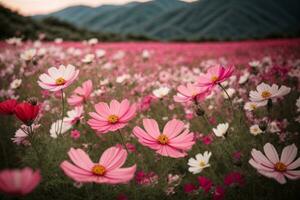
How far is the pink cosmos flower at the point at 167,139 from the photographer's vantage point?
1.12 meters

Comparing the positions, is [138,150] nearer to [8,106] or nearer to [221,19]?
[8,106]

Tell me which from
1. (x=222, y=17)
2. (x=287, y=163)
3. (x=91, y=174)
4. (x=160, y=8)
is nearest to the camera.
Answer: (x=91, y=174)

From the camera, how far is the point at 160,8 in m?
116

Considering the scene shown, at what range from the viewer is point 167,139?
118 centimetres

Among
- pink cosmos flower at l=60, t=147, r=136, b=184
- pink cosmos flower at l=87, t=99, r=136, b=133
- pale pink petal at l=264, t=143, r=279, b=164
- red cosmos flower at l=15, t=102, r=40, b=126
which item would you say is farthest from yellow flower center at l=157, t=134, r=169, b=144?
red cosmos flower at l=15, t=102, r=40, b=126

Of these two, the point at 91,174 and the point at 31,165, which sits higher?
the point at 91,174

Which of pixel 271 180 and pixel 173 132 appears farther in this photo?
pixel 271 180

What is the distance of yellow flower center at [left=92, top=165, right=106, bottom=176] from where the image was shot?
0.90m

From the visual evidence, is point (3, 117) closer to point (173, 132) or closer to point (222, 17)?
point (173, 132)

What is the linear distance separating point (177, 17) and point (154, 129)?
230ft

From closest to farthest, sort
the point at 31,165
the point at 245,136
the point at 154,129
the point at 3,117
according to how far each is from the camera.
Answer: the point at 154,129 < the point at 31,165 < the point at 245,136 < the point at 3,117

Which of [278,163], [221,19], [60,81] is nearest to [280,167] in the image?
[278,163]

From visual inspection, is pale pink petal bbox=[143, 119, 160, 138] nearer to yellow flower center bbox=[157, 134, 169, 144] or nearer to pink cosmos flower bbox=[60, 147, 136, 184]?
yellow flower center bbox=[157, 134, 169, 144]

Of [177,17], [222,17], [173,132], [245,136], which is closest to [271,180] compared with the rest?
[245,136]
